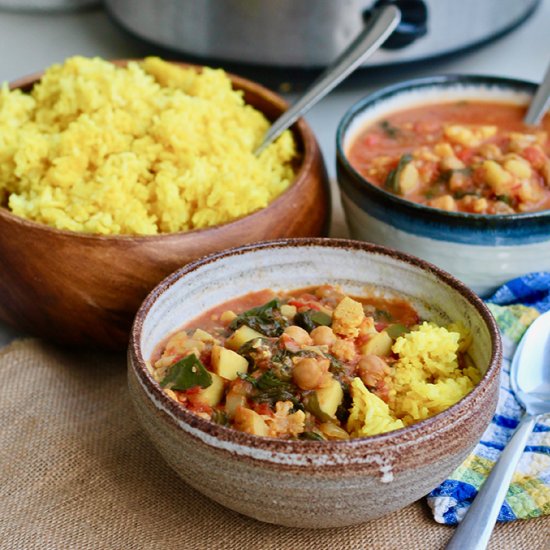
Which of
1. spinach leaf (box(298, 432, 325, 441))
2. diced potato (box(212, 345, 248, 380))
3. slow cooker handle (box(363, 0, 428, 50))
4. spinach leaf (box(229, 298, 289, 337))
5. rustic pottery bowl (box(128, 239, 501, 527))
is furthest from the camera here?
slow cooker handle (box(363, 0, 428, 50))

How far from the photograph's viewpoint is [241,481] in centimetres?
129

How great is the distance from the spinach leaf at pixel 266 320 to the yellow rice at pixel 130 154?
27 centimetres

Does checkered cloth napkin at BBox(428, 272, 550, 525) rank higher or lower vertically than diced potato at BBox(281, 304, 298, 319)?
lower

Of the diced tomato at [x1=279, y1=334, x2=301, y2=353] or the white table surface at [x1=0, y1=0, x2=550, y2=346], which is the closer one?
the diced tomato at [x1=279, y1=334, x2=301, y2=353]

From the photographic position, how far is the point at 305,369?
1394mm

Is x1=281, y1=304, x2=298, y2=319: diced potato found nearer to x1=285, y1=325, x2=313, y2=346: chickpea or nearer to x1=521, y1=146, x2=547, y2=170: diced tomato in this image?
x1=285, y1=325, x2=313, y2=346: chickpea

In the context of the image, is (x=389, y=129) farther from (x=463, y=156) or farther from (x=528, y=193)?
(x=528, y=193)

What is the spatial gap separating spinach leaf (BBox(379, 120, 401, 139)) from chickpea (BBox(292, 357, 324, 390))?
3.00 ft

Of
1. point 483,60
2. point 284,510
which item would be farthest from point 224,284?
point 483,60

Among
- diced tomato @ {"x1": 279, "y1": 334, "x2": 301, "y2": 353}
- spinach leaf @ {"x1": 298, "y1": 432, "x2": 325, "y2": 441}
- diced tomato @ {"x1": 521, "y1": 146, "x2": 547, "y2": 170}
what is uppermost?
diced tomato @ {"x1": 521, "y1": 146, "x2": 547, "y2": 170}

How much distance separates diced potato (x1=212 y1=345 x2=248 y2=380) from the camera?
4.78 ft

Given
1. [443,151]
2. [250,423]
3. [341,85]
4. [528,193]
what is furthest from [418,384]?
[341,85]

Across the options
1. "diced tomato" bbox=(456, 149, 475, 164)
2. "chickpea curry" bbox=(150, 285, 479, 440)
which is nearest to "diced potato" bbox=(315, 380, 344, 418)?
"chickpea curry" bbox=(150, 285, 479, 440)

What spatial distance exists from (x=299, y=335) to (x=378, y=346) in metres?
0.14
